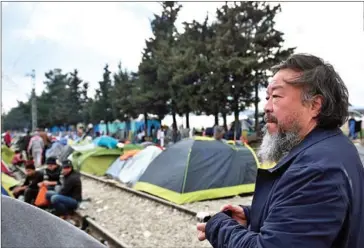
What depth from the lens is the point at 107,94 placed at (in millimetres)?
49844

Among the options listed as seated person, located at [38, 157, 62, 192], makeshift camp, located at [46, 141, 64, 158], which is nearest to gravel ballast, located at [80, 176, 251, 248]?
seated person, located at [38, 157, 62, 192]

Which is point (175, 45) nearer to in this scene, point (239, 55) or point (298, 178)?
point (239, 55)

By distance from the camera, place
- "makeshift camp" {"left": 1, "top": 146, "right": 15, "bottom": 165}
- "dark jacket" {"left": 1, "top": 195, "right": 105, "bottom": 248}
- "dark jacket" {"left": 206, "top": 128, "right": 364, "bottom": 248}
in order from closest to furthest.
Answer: "dark jacket" {"left": 206, "top": 128, "right": 364, "bottom": 248} < "dark jacket" {"left": 1, "top": 195, "right": 105, "bottom": 248} < "makeshift camp" {"left": 1, "top": 146, "right": 15, "bottom": 165}

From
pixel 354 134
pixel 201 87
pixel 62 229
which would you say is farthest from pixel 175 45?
pixel 62 229

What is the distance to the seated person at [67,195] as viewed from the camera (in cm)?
700

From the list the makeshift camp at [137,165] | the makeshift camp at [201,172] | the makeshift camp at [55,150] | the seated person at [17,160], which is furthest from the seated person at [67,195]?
the seated person at [17,160]

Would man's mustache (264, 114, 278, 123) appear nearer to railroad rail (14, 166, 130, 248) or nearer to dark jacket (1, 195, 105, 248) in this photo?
dark jacket (1, 195, 105, 248)

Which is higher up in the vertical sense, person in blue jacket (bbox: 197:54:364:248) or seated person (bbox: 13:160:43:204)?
person in blue jacket (bbox: 197:54:364:248)

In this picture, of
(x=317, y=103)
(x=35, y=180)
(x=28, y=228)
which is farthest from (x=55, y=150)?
(x=317, y=103)

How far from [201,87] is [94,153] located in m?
13.5

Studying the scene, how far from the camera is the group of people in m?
7.05

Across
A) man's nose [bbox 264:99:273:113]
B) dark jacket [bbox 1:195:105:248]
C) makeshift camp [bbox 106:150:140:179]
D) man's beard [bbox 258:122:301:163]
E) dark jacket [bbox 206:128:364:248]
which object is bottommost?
makeshift camp [bbox 106:150:140:179]

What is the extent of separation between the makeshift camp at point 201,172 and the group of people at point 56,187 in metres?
1.99

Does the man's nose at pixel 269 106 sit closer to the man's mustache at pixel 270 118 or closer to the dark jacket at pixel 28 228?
the man's mustache at pixel 270 118
